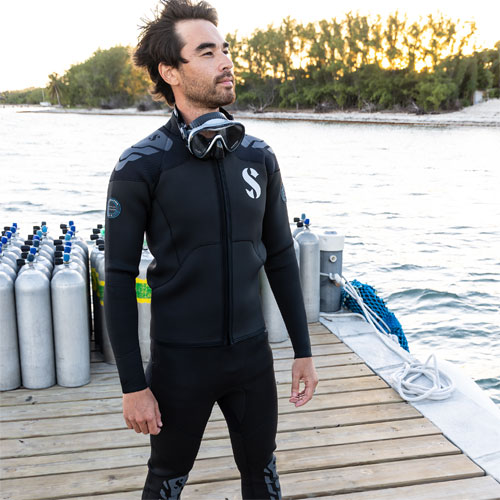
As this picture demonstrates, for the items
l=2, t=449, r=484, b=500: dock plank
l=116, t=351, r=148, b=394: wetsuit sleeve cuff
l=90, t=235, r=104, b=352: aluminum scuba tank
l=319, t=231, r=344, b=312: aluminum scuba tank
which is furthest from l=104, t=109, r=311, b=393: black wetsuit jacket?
l=319, t=231, r=344, b=312: aluminum scuba tank

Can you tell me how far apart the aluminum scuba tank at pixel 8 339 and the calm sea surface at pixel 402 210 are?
5411 mm

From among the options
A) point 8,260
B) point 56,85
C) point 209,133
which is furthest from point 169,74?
point 56,85

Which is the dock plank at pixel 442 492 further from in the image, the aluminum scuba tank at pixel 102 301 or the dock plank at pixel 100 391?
the aluminum scuba tank at pixel 102 301

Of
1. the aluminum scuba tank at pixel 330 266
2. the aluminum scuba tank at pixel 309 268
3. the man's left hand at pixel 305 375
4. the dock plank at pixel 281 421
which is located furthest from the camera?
the aluminum scuba tank at pixel 330 266

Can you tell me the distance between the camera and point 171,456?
2219 mm

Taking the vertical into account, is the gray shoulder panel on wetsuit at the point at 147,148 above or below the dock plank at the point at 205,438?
above

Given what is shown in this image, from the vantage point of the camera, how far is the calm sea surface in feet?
33.8

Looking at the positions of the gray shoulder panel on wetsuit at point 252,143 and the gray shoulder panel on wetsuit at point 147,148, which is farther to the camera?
the gray shoulder panel on wetsuit at point 252,143

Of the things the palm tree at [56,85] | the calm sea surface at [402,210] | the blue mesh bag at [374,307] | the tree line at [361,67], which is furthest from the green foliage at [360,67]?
the blue mesh bag at [374,307]

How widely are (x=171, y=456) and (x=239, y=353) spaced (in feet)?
1.45

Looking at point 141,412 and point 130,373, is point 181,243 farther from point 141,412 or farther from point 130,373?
point 141,412

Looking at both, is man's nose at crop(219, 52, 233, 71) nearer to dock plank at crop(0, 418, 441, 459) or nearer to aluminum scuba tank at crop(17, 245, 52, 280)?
dock plank at crop(0, 418, 441, 459)

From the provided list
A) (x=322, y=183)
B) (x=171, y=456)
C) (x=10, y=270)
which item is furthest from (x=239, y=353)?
(x=322, y=183)

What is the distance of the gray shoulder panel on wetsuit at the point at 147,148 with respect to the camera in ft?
6.90
